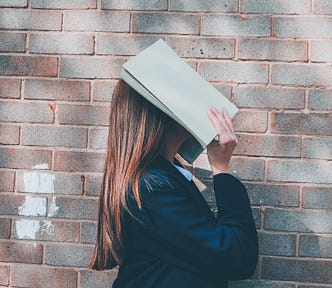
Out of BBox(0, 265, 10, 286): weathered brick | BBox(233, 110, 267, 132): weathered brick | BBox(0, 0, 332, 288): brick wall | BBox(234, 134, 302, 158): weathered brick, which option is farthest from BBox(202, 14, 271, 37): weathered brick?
BBox(0, 265, 10, 286): weathered brick

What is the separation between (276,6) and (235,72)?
33 cm

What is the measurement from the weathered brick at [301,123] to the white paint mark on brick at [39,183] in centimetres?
99

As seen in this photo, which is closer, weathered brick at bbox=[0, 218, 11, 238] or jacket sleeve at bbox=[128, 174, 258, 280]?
jacket sleeve at bbox=[128, 174, 258, 280]

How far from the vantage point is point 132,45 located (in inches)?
101

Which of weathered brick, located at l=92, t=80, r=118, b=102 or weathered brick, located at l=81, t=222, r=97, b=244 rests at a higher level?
weathered brick, located at l=92, t=80, r=118, b=102

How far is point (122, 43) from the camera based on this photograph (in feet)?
8.46

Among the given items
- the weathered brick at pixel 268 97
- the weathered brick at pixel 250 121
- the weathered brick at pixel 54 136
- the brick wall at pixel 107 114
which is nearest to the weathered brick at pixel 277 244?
the brick wall at pixel 107 114

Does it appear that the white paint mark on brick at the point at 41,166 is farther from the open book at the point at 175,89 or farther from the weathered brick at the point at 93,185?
the open book at the point at 175,89

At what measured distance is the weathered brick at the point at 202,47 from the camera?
8.32 feet

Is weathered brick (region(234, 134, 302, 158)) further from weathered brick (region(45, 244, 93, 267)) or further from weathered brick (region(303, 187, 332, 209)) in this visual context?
weathered brick (region(45, 244, 93, 267))

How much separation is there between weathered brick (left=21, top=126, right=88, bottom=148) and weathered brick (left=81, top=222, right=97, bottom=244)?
34 centimetres

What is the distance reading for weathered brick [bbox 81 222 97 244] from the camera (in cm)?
260

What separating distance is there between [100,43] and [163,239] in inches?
41.3

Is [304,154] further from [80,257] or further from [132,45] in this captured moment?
[80,257]
